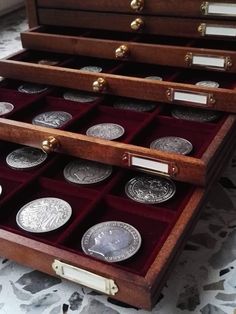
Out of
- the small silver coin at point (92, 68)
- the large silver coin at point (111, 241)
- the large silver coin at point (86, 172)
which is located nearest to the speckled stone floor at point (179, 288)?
the large silver coin at point (111, 241)

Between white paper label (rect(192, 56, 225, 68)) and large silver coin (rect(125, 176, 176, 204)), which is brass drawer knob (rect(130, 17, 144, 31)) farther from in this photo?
large silver coin (rect(125, 176, 176, 204))

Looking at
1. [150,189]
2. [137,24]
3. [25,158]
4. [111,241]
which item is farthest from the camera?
[137,24]

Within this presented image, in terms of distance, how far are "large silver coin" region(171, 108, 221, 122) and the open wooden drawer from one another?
0.10 m

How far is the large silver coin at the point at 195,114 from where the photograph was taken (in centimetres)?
107

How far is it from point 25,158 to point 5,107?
0.20 metres

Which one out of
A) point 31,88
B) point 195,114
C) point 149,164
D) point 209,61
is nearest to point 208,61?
point 209,61

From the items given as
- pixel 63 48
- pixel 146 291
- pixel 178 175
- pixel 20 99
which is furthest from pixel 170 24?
pixel 146 291

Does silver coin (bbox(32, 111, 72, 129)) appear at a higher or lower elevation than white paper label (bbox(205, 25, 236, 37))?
lower

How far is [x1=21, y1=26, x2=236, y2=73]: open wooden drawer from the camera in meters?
1.10

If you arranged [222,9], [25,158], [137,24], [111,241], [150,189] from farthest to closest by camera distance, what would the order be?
[137,24], [222,9], [25,158], [150,189], [111,241]

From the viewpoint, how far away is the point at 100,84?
3.64 feet

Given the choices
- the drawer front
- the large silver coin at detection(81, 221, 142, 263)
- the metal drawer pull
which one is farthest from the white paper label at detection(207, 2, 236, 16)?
the large silver coin at detection(81, 221, 142, 263)

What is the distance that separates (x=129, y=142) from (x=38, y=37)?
0.54 m

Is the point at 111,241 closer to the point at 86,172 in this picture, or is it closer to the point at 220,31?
the point at 86,172
